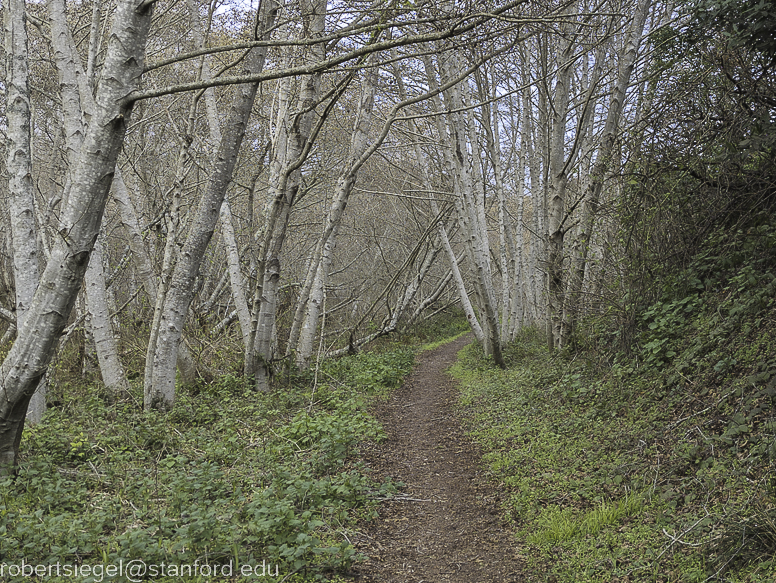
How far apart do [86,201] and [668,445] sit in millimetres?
4905

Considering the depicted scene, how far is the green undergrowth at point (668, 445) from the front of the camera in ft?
10.7

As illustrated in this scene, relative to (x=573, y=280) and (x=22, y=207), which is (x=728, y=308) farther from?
(x=22, y=207)

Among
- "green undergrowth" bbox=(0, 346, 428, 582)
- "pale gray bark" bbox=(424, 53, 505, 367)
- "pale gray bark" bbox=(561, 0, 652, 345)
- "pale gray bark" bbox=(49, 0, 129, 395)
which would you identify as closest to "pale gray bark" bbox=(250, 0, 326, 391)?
"green undergrowth" bbox=(0, 346, 428, 582)

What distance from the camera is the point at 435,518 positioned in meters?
4.66

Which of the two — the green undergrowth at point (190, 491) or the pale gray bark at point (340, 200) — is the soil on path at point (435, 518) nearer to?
the green undergrowth at point (190, 491)

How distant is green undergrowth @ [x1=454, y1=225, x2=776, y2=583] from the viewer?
3.26 meters

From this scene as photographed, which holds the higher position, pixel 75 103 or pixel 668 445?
pixel 75 103

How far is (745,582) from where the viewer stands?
9.16ft

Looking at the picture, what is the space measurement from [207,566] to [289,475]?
1.45 metres

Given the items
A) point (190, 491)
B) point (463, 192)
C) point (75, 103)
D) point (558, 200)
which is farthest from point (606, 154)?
point (75, 103)

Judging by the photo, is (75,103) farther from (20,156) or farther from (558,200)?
(558,200)

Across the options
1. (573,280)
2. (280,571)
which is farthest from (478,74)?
(280,571)

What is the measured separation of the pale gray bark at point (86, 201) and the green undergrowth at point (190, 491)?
42.8 inches

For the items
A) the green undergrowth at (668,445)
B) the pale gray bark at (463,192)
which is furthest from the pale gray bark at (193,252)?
the pale gray bark at (463,192)
